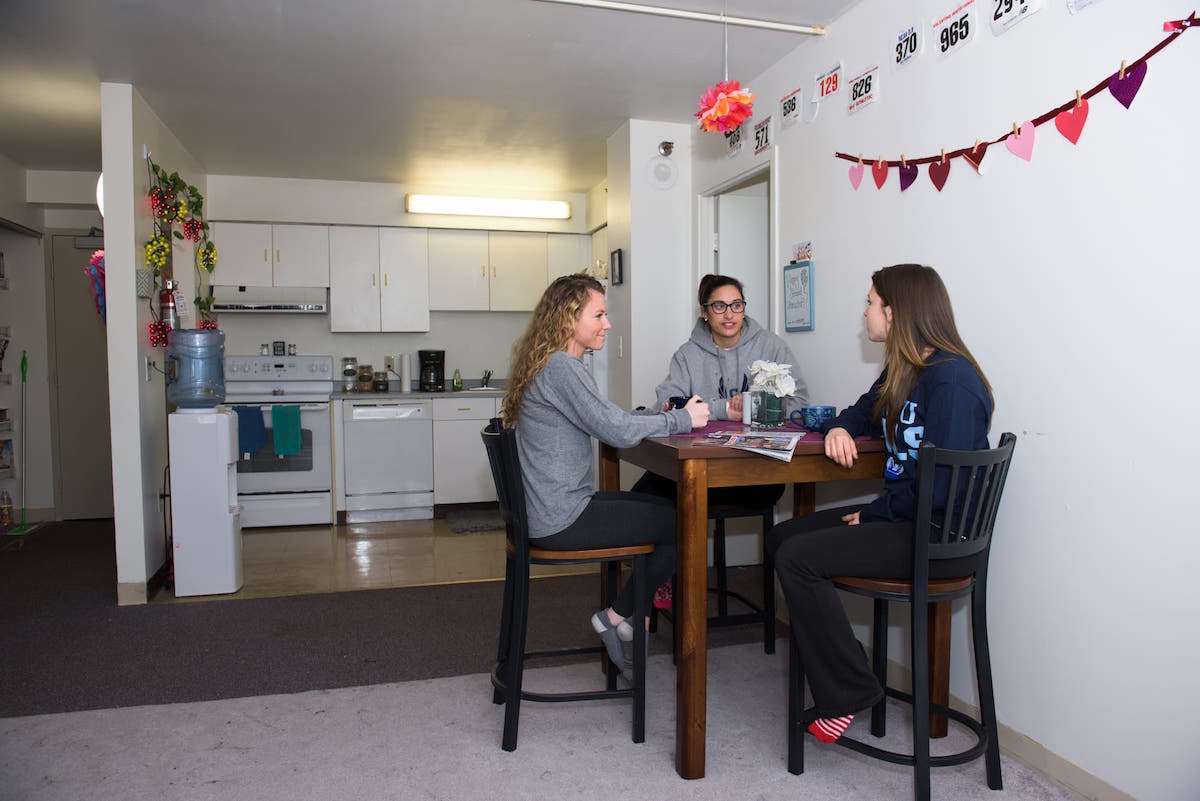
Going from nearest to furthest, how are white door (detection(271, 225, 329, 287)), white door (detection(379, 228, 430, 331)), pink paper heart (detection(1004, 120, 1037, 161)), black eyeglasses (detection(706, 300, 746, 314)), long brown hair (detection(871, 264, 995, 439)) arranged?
long brown hair (detection(871, 264, 995, 439)), pink paper heart (detection(1004, 120, 1037, 161)), black eyeglasses (detection(706, 300, 746, 314)), white door (detection(271, 225, 329, 287)), white door (detection(379, 228, 430, 331))

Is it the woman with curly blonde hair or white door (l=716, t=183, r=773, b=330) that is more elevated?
white door (l=716, t=183, r=773, b=330)

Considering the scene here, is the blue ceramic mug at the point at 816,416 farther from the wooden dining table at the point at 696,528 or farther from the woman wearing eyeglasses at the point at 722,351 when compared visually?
the woman wearing eyeglasses at the point at 722,351

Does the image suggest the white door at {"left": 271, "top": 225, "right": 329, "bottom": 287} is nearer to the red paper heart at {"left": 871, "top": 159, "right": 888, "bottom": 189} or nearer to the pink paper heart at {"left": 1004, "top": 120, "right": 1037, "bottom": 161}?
the red paper heart at {"left": 871, "top": 159, "right": 888, "bottom": 189}

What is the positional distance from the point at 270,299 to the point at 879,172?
435cm

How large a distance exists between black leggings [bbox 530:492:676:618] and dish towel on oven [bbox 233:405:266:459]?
3625mm

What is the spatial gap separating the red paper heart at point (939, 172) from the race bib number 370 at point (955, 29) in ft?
1.03

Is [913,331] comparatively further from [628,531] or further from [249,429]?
[249,429]

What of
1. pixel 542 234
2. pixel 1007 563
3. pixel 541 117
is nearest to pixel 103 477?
pixel 542 234

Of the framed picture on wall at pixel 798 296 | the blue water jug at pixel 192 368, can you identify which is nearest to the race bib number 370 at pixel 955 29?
the framed picture on wall at pixel 798 296

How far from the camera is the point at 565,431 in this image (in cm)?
225

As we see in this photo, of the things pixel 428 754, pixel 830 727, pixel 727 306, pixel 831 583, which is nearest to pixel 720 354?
pixel 727 306

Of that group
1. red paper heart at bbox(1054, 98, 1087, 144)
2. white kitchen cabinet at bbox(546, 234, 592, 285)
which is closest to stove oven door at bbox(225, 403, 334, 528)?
white kitchen cabinet at bbox(546, 234, 592, 285)

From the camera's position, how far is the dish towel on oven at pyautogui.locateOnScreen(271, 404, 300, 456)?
17.4ft

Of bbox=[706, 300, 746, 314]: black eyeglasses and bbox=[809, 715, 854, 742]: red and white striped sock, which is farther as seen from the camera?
bbox=[706, 300, 746, 314]: black eyeglasses
